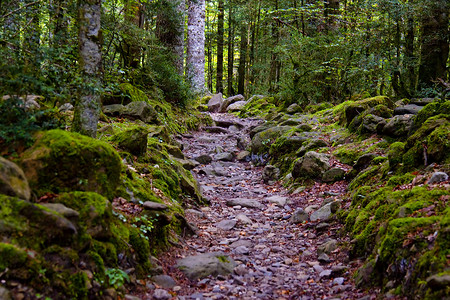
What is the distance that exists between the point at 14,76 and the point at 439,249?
4146 millimetres

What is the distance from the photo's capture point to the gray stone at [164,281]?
3535 mm

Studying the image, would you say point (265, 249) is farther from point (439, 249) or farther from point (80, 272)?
point (80, 272)

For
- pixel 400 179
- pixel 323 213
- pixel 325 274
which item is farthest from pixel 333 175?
pixel 325 274

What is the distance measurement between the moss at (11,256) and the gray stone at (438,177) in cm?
431

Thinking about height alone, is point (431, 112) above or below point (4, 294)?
above

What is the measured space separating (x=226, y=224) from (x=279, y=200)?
1.58 metres

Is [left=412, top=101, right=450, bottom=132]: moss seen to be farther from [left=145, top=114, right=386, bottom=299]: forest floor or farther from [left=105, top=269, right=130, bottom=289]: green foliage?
[left=105, top=269, right=130, bottom=289]: green foliage

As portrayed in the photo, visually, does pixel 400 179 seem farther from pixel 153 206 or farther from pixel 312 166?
pixel 153 206

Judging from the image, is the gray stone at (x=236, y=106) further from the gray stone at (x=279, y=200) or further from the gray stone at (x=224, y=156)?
the gray stone at (x=279, y=200)

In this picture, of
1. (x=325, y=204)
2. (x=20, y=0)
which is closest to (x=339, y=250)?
(x=325, y=204)

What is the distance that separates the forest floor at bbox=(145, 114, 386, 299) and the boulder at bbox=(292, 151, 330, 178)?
12.8 inches

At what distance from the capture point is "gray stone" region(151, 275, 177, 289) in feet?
11.6

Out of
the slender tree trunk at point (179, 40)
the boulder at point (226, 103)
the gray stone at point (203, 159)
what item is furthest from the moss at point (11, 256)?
the boulder at point (226, 103)

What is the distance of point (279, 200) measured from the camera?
6797 mm
